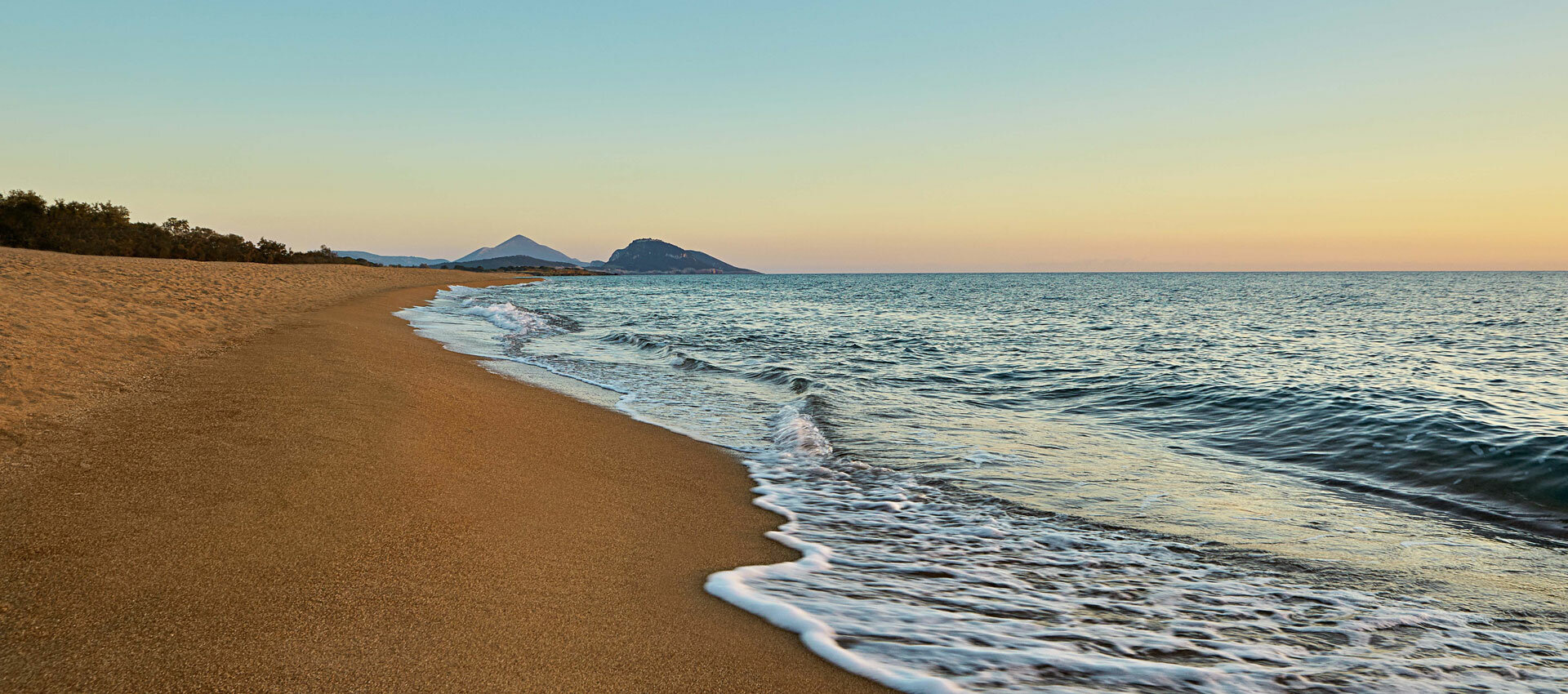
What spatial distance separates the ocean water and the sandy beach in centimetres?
54

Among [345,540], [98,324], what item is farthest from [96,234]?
[345,540]

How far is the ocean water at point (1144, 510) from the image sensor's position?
11.3 feet

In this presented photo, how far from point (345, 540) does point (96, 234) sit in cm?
5719

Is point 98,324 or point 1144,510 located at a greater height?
point 98,324

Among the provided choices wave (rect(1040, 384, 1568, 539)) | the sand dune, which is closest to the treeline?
the sand dune

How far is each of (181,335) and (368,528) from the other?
9376 millimetres

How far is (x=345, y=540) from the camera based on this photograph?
3.83m

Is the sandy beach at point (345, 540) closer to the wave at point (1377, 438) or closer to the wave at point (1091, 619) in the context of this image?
the wave at point (1091, 619)

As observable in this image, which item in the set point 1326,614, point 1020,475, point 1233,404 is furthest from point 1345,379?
point 1326,614

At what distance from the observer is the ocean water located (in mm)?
3451

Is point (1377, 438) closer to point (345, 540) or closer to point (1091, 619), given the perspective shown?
point (1091, 619)

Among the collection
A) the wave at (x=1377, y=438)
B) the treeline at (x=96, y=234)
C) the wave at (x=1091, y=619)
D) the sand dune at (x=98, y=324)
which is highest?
the treeline at (x=96, y=234)

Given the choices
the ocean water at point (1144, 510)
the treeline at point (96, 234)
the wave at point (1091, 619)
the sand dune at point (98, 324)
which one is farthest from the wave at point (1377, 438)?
the treeline at point (96, 234)

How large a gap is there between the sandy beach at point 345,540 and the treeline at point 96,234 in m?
45.1
